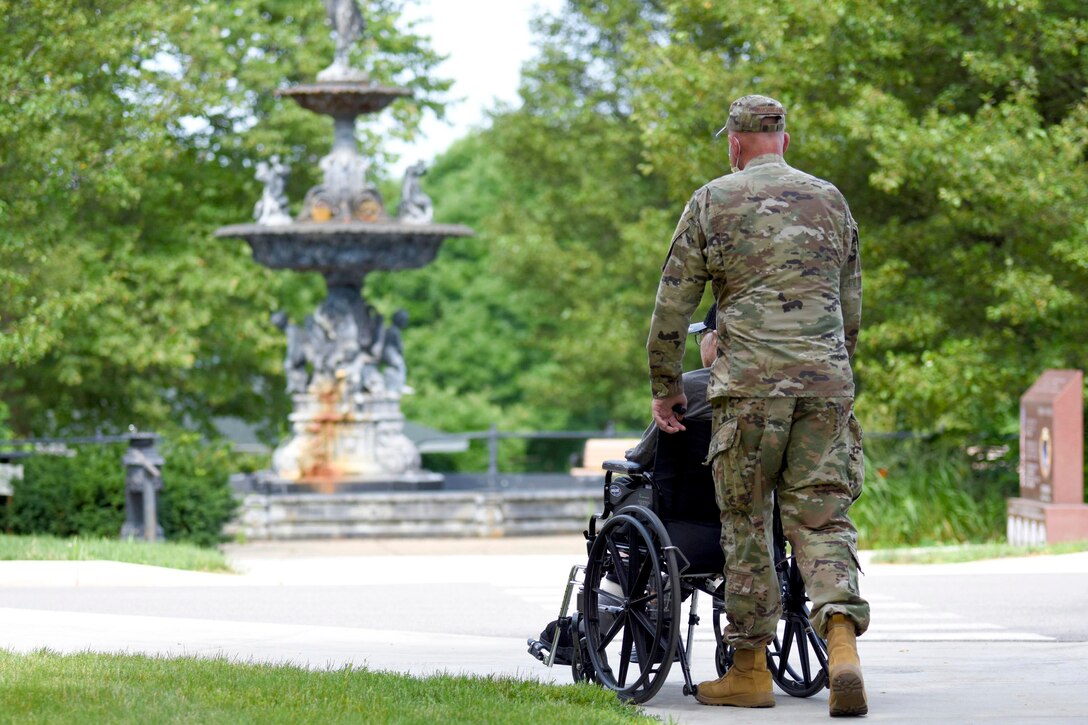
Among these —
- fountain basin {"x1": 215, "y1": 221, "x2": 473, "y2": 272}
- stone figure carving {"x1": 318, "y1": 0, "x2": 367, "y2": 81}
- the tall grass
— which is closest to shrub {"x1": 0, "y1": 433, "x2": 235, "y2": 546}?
fountain basin {"x1": 215, "y1": 221, "x2": 473, "y2": 272}

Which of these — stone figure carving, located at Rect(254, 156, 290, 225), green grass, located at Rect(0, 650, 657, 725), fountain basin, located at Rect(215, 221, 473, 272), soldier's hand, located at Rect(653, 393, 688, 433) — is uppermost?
stone figure carving, located at Rect(254, 156, 290, 225)

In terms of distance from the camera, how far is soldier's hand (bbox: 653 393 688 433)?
7.16 m

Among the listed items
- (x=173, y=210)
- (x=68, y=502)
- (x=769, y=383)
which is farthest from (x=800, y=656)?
(x=173, y=210)

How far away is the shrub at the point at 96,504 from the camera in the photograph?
56.6 feet

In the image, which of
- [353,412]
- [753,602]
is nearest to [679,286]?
[753,602]

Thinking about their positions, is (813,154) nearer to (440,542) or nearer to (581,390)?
(440,542)

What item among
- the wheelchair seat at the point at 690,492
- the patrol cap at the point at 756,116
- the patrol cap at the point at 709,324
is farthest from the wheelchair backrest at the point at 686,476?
the patrol cap at the point at 756,116

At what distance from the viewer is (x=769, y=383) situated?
6918 mm

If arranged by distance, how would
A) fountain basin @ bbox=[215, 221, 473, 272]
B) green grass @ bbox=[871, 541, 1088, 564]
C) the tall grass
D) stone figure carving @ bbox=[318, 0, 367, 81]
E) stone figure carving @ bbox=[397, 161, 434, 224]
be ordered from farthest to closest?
stone figure carving @ bbox=[318, 0, 367, 81], stone figure carving @ bbox=[397, 161, 434, 224], fountain basin @ bbox=[215, 221, 473, 272], the tall grass, green grass @ bbox=[871, 541, 1088, 564]

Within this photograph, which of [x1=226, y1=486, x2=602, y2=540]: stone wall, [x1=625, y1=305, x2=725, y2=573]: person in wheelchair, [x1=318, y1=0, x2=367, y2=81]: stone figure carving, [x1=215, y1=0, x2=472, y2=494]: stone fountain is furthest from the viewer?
[x1=318, y1=0, x2=367, y2=81]: stone figure carving

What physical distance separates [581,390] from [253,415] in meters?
8.26

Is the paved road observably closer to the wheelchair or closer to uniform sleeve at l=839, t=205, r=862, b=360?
the wheelchair

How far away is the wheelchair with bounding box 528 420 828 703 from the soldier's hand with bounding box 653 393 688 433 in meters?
0.14

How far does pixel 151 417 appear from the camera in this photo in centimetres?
3086
